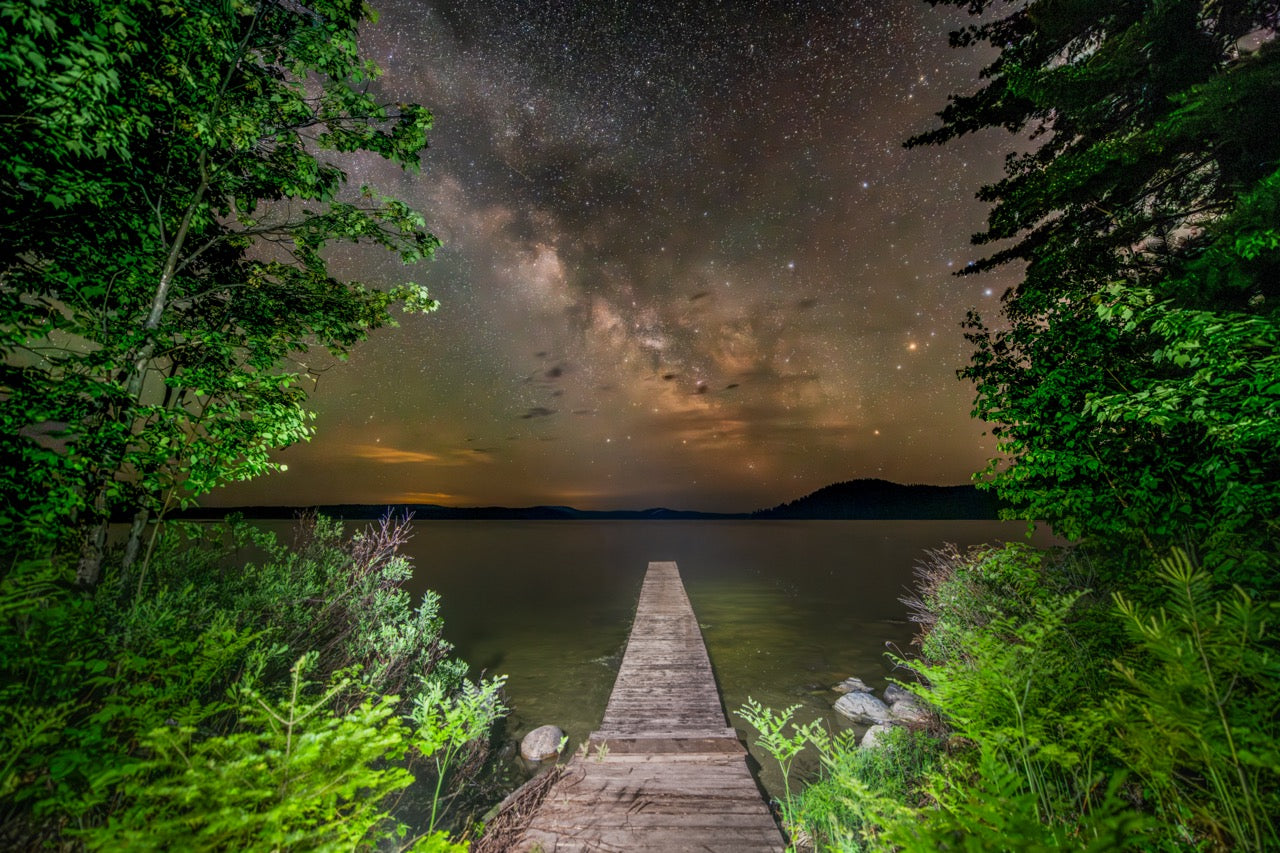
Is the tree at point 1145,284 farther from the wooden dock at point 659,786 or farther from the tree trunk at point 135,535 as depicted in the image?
the tree trunk at point 135,535

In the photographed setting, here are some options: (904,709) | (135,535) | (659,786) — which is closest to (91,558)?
(135,535)

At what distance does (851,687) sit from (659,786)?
927cm

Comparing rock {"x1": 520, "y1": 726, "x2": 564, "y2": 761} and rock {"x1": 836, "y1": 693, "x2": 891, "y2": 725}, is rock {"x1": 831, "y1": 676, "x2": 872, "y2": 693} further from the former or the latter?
rock {"x1": 520, "y1": 726, "x2": 564, "y2": 761}

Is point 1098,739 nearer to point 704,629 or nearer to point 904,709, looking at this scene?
point 904,709

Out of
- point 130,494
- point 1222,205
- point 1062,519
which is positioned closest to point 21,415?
point 130,494

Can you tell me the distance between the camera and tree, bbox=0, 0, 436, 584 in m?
3.90

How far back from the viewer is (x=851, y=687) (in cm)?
1217

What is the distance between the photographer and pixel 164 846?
1.97m

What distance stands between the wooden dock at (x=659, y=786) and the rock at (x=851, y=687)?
5.72 meters

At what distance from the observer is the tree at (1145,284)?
443 centimetres

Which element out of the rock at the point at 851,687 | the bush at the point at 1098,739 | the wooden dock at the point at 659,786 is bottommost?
the rock at the point at 851,687

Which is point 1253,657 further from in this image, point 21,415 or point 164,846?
point 21,415

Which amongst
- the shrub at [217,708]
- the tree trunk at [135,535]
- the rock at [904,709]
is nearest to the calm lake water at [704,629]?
the rock at [904,709]

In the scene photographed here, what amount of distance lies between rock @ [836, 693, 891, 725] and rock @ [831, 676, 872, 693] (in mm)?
1537
